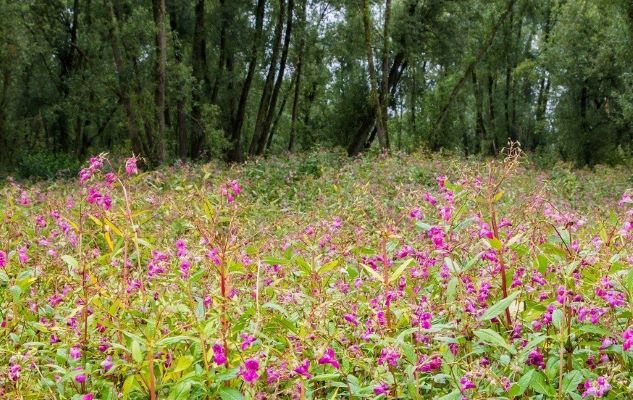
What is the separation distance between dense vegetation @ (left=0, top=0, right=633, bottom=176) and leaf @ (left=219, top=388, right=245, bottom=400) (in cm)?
1392

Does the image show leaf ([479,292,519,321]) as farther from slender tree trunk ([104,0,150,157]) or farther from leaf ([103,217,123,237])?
slender tree trunk ([104,0,150,157])

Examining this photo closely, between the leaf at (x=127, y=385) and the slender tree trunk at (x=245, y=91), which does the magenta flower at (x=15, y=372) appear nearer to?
the leaf at (x=127, y=385)

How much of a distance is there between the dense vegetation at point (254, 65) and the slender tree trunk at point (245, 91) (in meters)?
0.06

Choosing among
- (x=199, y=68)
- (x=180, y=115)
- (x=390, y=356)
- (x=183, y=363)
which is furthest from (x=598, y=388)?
(x=199, y=68)

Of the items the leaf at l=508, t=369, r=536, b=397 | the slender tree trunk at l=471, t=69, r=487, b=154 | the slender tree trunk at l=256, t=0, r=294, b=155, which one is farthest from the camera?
the slender tree trunk at l=471, t=69, r=487, b=154

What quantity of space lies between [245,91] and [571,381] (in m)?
20.3

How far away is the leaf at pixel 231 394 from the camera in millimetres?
1769

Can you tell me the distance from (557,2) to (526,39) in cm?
554

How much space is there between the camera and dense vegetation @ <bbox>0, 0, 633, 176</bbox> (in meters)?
16.4

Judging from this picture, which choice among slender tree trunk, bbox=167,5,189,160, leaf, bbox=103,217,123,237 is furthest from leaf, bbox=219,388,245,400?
slender tree trunk, bbox=167,5,189,160

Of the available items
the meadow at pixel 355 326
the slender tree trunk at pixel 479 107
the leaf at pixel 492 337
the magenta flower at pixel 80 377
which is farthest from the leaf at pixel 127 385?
the slender tree trunk at pixel 479 107

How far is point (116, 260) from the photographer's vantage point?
9.50 feet

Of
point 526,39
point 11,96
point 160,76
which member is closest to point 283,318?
point 160,76

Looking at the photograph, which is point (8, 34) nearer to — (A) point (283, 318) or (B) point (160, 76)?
(B) point (160, 76)
